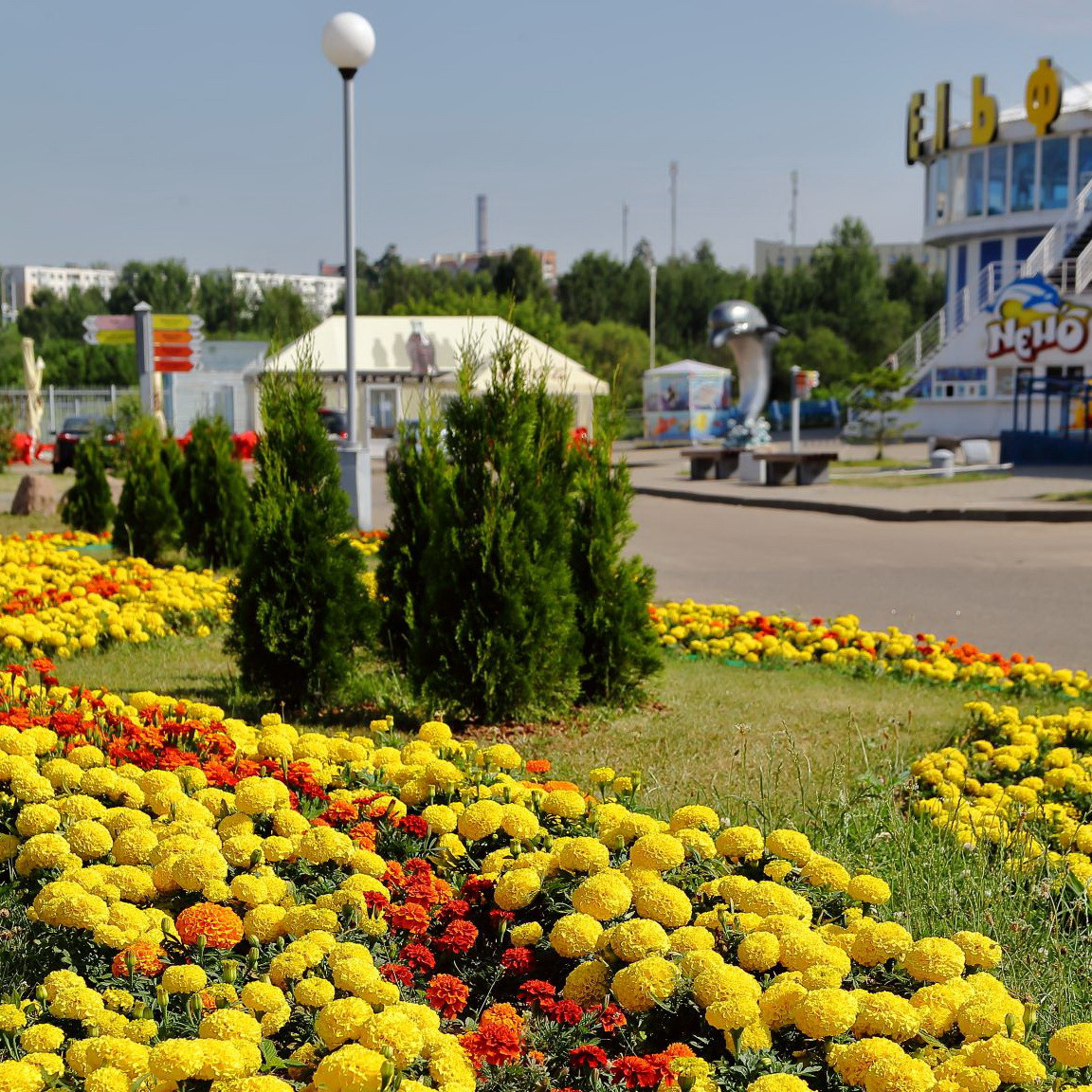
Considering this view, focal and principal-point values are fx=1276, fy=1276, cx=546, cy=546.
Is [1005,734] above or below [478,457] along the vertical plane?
below

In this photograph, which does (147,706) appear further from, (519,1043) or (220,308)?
(220,308)

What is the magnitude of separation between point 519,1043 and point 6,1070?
954 millimetres

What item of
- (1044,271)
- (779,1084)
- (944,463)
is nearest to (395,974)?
(779,1084)

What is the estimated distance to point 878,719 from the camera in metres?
6.45

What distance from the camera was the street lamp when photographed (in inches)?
495

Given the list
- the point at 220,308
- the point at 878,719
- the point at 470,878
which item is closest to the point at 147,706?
the point at 470,878

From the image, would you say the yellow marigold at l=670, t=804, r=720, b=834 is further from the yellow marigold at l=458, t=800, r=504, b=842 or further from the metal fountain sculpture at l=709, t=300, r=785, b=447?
the metal fountain sculpture at l=709, t=300, r=785, b=447

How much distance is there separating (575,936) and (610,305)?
7603 centimetres

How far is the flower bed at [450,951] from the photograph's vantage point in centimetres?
237

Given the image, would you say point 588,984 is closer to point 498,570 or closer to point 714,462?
point 498,570

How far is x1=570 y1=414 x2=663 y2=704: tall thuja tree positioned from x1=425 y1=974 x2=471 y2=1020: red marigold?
397cm

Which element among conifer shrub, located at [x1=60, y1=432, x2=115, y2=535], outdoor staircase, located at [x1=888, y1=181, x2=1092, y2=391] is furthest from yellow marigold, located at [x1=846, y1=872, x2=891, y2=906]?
outdoor staircase, located at [x1=888, y1=181, x2=1092, y2=391]

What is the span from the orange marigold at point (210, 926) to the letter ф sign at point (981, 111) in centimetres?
4359

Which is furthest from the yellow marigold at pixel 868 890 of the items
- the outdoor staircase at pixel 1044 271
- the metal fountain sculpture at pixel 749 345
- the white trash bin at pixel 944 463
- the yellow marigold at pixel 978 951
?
the outdoor staircase at pixel 1044 271
